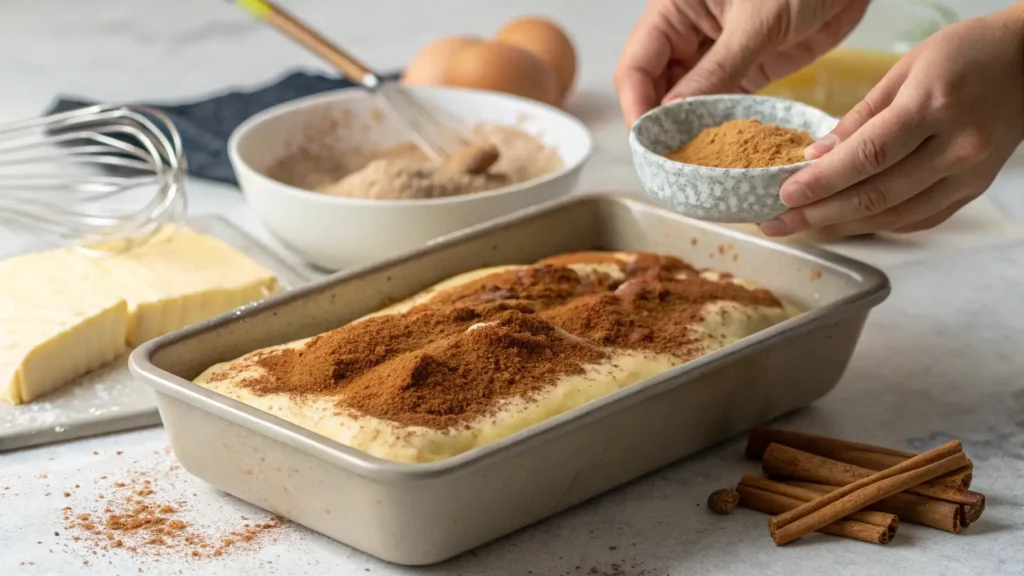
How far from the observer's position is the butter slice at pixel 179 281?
78.0 inches

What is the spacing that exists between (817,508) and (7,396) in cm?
112

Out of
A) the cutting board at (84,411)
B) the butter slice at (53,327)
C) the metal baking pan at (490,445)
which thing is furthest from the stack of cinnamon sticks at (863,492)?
the butter slice at (53,327)

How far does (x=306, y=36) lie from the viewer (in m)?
2.50

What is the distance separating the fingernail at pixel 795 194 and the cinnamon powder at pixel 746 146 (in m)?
0.07

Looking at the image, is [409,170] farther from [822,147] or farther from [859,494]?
[859,494]

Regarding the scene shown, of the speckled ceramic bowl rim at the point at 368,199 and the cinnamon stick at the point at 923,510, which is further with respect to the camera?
the speckled ceramic bowl rim at the point at 368,199

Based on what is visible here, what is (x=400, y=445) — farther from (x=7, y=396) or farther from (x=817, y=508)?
(x=7, y=396)

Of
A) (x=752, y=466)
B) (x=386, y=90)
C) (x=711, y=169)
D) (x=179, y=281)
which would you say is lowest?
(x=752, y=466)

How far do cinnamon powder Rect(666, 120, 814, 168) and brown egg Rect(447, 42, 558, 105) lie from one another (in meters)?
1.14

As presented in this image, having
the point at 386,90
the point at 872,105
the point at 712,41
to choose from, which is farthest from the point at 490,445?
the point at 386,90

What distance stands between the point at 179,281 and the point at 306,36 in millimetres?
678

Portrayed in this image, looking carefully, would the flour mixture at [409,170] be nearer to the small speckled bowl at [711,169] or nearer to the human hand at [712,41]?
the human hand at [712,41]

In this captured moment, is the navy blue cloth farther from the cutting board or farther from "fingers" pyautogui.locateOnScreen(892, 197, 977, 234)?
"fingers" pyautogui.locateOnScreen(892, 197, 977, 234)

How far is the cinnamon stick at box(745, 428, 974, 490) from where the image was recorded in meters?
1.55
